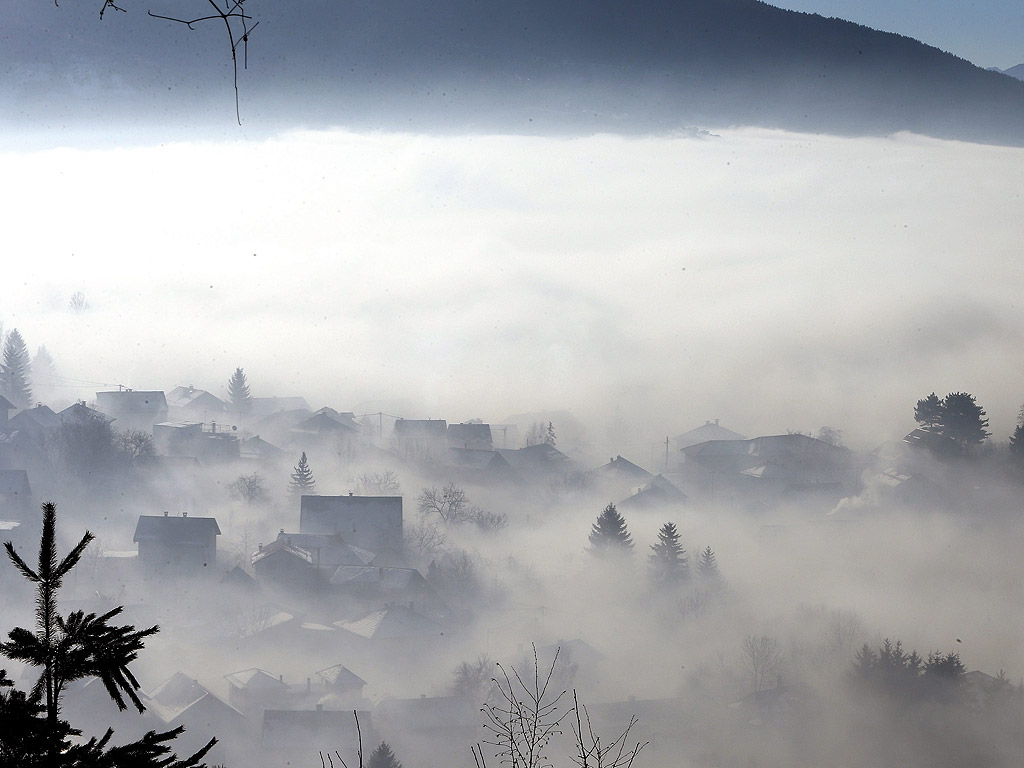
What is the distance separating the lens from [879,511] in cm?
2314

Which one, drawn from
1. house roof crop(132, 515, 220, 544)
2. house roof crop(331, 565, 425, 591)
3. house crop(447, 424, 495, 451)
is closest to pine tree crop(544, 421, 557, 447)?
house crop(447, 424, 495, 451)

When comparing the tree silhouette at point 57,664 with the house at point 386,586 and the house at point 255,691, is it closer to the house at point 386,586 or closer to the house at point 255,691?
the house at point 255,691

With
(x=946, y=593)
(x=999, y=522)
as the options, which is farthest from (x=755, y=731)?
(x=999, y=522)

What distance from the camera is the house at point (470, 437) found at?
24.3 metres

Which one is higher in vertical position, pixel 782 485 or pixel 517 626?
pixel 782 485

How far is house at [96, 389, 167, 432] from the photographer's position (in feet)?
78.6

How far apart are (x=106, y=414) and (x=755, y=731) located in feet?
60.9

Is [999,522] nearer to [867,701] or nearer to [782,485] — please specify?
[782,485]

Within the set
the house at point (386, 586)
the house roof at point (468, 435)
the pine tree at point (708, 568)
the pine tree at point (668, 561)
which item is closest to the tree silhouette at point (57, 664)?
the house at point (386, 586)

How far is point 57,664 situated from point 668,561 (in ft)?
62.9

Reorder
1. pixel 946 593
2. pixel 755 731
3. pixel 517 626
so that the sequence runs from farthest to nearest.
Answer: pixel 946 593 < pixel 517 626 < pixel 755 731

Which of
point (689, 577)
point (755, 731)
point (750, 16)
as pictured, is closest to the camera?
point (755, 731)

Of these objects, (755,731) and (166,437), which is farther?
(166,437)

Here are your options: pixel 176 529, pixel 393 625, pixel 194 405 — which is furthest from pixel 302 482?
pixel 393 625
